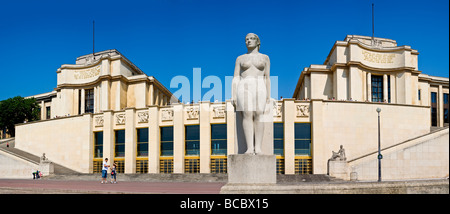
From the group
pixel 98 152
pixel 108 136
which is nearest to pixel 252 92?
pixel 108 136

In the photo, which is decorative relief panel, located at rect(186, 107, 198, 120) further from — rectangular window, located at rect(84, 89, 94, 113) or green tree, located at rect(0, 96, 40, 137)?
green tree, located at rect(0, 96, 40, 137)

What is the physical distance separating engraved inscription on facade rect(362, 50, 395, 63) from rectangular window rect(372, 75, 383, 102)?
2362 mm

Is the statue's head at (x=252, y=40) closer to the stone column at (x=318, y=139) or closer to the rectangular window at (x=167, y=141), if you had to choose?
the stone column at (x=318, y=139)

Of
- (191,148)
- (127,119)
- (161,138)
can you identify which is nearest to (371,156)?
(191,148)

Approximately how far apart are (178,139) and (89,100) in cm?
2684

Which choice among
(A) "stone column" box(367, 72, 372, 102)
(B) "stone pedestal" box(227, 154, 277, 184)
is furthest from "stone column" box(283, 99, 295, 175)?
(B) "stone pedestal" box(227, 154, 277, 184)

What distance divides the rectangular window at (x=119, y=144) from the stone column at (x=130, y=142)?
1166 millimetres

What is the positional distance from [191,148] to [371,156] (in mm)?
18350

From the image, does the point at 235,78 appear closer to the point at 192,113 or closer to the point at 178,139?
the point at 192,113

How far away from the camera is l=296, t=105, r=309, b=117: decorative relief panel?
39.7m

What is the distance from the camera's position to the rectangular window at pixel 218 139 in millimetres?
40156

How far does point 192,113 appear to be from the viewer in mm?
41250
